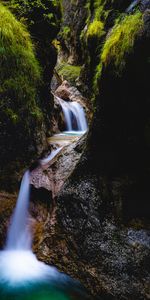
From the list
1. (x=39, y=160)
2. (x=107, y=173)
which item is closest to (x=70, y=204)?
(x=107, y=173)

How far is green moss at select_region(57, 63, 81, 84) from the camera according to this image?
49.6 ft

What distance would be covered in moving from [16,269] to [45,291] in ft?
1.89

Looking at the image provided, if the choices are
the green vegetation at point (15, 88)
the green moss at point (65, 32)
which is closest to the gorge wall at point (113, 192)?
the green vegetation at point (15, 88)

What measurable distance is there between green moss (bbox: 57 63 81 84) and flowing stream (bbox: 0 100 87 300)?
10.9 m

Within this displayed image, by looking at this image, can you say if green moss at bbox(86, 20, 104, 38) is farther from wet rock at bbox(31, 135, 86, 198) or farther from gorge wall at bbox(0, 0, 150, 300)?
gorge wall at bbox(0, 0, 150, 300)

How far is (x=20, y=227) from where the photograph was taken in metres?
4.57

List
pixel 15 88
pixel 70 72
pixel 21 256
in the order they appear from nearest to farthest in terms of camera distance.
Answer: pixel 21 256 < pixel 15 88 < pixel 70 72

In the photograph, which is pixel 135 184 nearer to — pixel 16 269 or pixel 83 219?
pixel 83 219

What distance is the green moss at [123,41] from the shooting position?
3016 mm

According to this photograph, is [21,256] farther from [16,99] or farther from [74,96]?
[74,96]

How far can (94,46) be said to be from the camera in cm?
1159

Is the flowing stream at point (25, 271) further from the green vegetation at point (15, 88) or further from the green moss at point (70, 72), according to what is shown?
the green moss at point (70, 72)

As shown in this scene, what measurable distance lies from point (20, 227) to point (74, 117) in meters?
6.01

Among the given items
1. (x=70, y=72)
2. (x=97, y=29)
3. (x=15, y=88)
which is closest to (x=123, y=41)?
(x=15, y=88)
